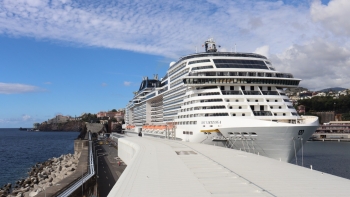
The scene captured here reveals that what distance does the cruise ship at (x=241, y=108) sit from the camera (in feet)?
101

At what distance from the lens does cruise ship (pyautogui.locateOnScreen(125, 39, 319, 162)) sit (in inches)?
1209

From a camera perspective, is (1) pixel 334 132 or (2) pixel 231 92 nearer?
(2) pixel 231 92

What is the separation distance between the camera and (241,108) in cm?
3566

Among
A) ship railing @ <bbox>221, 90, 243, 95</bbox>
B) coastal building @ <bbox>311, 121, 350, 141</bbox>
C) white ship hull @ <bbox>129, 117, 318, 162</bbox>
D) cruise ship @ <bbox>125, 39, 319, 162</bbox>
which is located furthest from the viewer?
coastal building @ <bbox>311, 121, 350, 141</bbox>

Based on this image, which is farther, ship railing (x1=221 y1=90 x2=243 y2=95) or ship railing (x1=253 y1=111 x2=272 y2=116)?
ship railing (x1=221 y1=90 x2=243 y2=95)

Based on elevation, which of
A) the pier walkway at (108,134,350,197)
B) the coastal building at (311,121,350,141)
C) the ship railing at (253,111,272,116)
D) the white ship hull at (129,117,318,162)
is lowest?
the coastal building at (311,121,350,141)

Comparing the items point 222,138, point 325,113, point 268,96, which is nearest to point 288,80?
point 268,96

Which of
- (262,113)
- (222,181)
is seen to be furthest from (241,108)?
(222,181)

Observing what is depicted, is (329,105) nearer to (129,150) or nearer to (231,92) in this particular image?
(231,92)

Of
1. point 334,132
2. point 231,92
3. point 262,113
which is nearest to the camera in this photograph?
point 262,113

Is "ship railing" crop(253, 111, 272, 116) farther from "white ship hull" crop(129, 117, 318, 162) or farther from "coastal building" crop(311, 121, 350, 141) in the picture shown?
"coastal building" crop(311, 121, 350, 141)

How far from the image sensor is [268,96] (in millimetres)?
36062

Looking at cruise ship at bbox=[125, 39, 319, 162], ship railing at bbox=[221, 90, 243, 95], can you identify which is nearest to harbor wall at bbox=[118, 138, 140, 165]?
cruise ship at bbox=[125, 39, 319, 162]

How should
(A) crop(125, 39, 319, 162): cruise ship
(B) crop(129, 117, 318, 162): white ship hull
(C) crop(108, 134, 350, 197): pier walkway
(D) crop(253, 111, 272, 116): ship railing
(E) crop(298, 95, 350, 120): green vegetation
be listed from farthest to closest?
(E) crop(298, 95, 350, 120): green vegetation, (D) crop(253, 111, 272, 116): ship railing, (A) crop(125, 39, 319, 162): cruise ship, (B) crop(129, 117, 318, 162): white ship hull, (C) crop(108, 134, 350, 197): pier walkway
